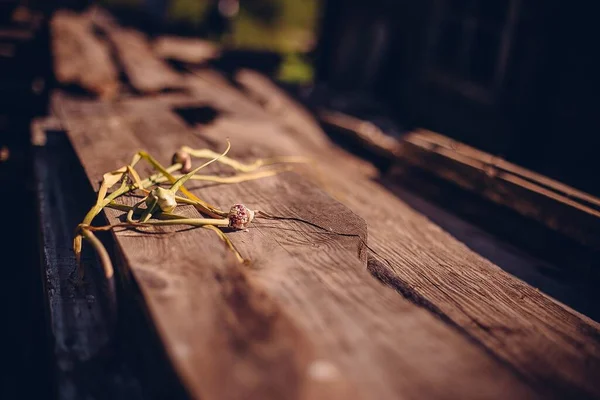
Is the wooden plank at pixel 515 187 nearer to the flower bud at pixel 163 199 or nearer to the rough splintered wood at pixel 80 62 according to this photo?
the flower bud at pixel 163 199

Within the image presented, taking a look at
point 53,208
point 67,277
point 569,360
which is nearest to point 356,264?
point 569,360

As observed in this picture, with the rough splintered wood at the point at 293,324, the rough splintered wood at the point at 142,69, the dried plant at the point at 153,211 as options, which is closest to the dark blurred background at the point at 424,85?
the rough splintered wood at the point at 142,69

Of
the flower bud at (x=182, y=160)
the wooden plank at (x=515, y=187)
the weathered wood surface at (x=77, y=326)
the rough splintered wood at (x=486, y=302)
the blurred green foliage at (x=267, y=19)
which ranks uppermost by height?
the blurred green foliage at (x=267, y=19)

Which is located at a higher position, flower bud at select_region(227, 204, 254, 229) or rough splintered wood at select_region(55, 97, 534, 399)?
flower bud at select_region(227, 204, 254, 229)

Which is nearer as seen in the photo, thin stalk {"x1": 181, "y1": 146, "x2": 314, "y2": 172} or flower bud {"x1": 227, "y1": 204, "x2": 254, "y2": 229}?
flower bud {"x1": 227, "y1": 204, "x2": 254, "y2": 229}

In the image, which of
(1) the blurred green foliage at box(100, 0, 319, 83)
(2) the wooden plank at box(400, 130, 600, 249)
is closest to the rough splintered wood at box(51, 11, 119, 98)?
(2) the wooden plank at box(400, 130, 600, 249)

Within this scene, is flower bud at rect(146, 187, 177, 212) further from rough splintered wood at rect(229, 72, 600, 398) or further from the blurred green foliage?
the blurred green foliage

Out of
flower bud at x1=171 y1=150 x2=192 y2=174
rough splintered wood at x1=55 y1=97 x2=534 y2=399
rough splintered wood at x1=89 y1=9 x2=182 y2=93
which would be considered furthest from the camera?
rough splintered wood at x1=89 y1=9 x2=182 y2=93
